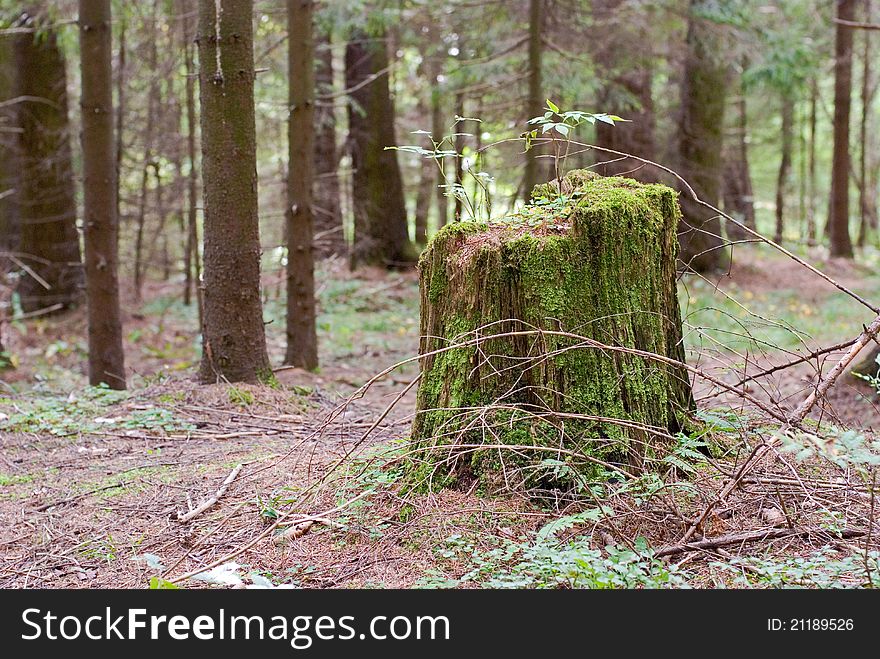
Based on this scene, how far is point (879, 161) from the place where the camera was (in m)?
33.5

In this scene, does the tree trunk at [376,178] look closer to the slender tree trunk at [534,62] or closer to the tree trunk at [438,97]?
the tree trunk at [438,97]

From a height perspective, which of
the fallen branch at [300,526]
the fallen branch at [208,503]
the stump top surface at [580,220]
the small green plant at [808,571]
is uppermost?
the stump top surface at [580,220]

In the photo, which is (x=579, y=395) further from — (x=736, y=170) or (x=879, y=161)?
(x=879, y=161)

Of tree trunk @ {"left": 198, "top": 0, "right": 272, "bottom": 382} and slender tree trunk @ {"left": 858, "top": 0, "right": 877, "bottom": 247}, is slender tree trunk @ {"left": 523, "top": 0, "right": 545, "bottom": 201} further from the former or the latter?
slender tree trunk @ {"left": 858, "top": 0, "right": 877, "bottom": 247}

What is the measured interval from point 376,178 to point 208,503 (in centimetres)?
1402

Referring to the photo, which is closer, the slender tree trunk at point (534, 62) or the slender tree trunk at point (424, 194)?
the slender tree trunk at point (534, 62)

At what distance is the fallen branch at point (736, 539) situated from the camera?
3.34 m

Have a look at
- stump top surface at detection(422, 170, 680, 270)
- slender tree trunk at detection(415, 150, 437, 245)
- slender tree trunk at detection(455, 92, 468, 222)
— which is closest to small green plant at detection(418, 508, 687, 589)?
stump top surface at detection(422, 170, 680, 270)

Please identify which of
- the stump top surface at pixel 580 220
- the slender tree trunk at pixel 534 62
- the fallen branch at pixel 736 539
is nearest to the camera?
the fallen branch at pixel 736 539

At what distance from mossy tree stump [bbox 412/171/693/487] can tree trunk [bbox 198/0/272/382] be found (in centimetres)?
341

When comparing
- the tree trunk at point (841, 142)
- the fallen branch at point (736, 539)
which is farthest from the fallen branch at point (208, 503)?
the tree trunk at point (841, 142)

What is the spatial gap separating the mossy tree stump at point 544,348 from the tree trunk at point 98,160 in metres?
5.35

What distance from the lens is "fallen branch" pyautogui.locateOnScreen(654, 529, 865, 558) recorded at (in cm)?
334

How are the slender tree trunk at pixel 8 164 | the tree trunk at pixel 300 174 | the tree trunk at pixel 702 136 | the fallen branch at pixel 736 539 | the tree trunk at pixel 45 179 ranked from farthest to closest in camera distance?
the tree trunk at pixel 702 136 → the tree trunk at pixel 45 179 → the slender tree trunk at pixel 8 164 → the tree trunk at pixel 300 174 → the fallen branch at pixel 736 539
